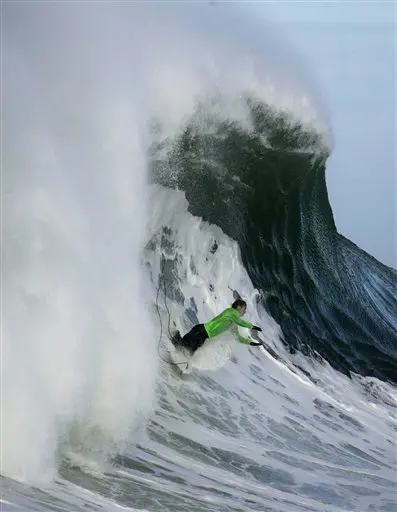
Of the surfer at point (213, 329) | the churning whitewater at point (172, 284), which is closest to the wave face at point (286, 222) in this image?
the churning whitewater at point (172, 284)

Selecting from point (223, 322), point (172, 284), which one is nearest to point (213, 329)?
point (223, 322)

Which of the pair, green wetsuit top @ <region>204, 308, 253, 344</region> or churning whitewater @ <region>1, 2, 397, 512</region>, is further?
green wetsuit top @ <region>204, 308, 253, 344</region>

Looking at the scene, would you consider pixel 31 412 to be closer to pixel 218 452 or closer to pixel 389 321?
pixel 218 452

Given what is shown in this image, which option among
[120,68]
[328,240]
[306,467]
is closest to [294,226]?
[328,240]

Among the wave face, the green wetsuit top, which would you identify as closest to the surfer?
the green wetsuit top

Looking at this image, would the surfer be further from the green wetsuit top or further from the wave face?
the wave face

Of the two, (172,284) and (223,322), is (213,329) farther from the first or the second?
(172,284)
